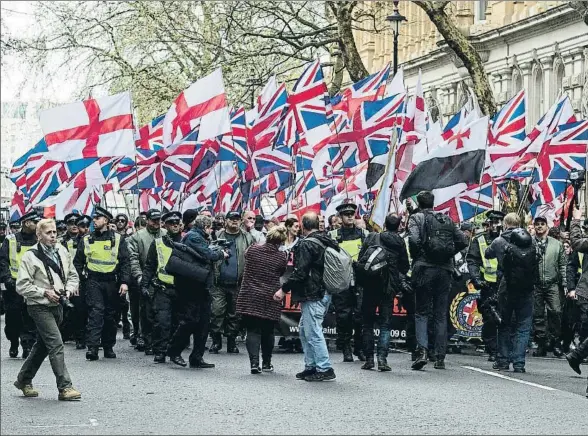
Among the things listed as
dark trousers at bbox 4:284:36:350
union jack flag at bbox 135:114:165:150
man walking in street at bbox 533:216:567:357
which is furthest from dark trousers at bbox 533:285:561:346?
union jack flag at bbox 135:114:165:150

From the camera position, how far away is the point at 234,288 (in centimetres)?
1969

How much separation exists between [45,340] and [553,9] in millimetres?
Answer: 30390

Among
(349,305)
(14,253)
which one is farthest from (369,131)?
(14,253)

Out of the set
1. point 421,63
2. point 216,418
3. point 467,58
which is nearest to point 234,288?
point 216,418

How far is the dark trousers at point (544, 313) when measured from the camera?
20.0 meters

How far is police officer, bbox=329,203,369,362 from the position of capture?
18109mm

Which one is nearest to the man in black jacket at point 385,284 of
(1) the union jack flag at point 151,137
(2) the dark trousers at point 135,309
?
(2) the dark trousers at point 135,309

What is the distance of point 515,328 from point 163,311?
13.2ft

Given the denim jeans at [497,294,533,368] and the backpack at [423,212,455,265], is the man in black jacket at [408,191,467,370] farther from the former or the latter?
the denim jeans at [497,294,533,368]

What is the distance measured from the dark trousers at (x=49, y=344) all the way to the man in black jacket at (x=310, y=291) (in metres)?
2.68

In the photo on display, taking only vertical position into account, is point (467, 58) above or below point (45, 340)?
above

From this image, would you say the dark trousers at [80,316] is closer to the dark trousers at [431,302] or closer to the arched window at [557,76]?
the dark trousers at [431,302]

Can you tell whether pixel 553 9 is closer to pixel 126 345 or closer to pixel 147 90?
pixel 147 90

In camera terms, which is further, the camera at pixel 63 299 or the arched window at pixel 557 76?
the arched window at pixel 557 76
